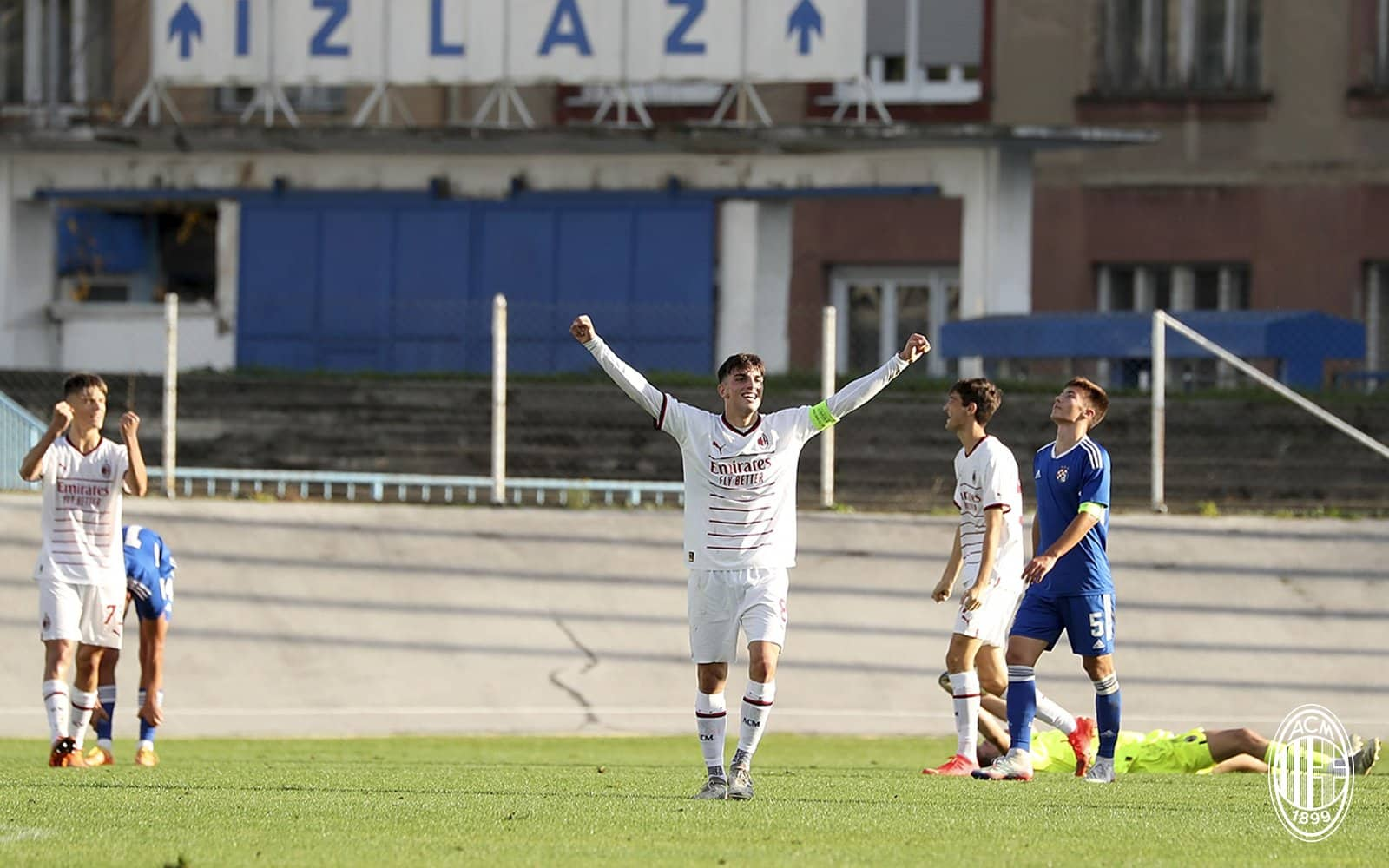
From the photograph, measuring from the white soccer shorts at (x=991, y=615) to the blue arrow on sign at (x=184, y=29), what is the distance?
1970 cm

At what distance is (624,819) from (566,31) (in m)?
20.5

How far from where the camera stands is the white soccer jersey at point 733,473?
31.8 feet

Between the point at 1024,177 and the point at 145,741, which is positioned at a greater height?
the point at 1024,177

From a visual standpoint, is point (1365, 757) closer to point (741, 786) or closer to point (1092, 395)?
point (1092, 395)

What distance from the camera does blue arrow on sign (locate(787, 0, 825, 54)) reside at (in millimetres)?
27062

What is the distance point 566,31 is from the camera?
28.0 metres

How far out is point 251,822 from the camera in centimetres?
835

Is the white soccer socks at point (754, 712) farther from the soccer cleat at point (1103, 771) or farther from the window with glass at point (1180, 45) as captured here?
the window with glass at point (1180, 45)

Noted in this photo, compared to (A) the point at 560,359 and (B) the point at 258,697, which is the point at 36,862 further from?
(A) the point at 560,359

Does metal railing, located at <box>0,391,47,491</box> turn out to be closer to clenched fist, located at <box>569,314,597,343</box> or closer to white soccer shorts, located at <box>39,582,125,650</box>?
white soccer shorts, located at <box>39,582,125,650</box>

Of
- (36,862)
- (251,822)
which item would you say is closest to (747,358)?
(251,822)

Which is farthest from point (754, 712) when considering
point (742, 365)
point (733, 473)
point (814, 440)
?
point (814, 440)

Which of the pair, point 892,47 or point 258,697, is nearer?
point 258,697

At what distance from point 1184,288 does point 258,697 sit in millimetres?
21801
